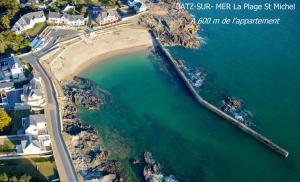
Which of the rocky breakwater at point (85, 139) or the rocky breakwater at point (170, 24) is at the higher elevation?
the rocky breakwater at point (170, 24)

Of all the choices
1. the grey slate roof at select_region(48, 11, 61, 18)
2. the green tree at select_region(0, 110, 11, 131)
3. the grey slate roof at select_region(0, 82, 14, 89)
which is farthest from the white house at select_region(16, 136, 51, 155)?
the grey slate roof at select_region(48, 11, 61, 18)

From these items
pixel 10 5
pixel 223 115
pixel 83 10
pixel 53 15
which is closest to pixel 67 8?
pixel 83 10

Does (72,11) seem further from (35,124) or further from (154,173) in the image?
(154,173)

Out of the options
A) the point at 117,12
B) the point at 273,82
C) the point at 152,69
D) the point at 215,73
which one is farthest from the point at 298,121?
the point at 117,12

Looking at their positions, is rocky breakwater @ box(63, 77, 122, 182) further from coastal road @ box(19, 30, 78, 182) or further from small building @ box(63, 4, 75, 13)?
small building @ box(63, 4, 75, 13)

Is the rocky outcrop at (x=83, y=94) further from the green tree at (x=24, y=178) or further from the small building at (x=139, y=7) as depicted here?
the small building at (x=139, y=7)

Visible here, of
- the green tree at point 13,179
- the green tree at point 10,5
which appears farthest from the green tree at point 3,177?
the green tree at point 10,5

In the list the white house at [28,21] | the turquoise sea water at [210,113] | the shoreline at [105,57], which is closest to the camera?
the turquoise sea water at [210,113]
